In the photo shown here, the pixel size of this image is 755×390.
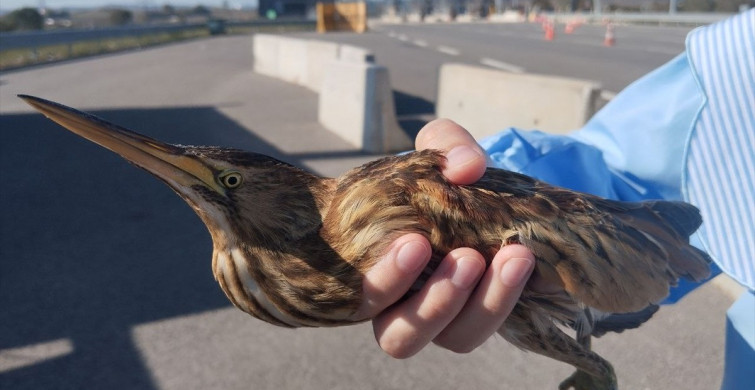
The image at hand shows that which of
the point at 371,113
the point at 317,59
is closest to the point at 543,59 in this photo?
the point at 317,59

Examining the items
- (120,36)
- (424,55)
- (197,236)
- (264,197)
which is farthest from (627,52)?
(264,197)

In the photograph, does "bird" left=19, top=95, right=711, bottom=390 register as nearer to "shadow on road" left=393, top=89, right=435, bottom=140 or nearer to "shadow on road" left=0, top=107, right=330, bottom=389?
"shadow on road" left=0, top=107, right=330, bottom=389

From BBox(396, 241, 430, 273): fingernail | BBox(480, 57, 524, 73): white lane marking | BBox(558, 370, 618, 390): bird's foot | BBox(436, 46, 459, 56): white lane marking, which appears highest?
BBox(396, 241, 430, 273): fingernail

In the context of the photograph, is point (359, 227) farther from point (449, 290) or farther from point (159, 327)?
point (159, 327)

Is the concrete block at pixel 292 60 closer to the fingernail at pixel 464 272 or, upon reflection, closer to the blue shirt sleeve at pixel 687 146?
the blue shirt sleeve at pixel 687 146

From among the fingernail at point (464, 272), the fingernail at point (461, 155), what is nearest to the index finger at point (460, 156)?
the fingernail at point (461, 155)

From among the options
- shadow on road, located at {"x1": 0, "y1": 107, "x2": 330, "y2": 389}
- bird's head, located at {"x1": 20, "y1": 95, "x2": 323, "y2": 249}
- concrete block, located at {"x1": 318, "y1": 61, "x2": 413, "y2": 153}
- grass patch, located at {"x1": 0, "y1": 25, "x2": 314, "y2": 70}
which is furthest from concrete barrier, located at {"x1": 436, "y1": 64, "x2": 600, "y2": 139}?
bird's head, located at {"x1": 20, "y1": 95, "x2": 323, "y2": 249}

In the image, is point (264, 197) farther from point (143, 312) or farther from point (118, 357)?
point (143, 312)
